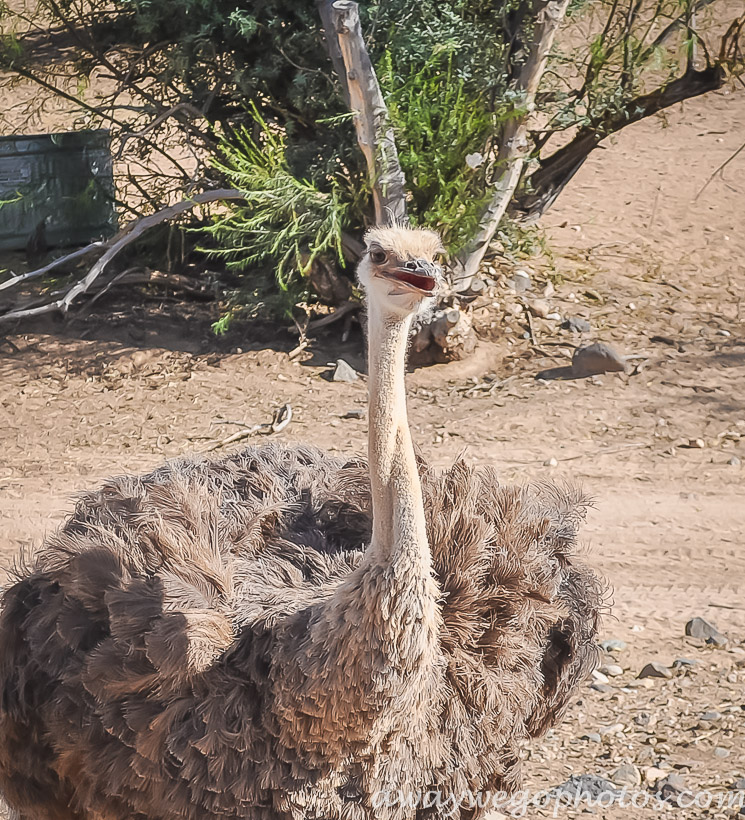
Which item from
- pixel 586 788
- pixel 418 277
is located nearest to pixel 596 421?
pixel 586 788

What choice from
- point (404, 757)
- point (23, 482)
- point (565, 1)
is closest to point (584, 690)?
point (404, 757)

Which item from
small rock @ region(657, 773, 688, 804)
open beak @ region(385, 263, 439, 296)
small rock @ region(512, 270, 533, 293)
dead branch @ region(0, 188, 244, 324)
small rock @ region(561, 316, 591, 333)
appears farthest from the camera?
small rock @ region(512, 270, 533, 293)

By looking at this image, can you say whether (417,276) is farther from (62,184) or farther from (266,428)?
(62,184)

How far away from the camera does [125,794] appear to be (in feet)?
10.0

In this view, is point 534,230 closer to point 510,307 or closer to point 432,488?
point 510,307

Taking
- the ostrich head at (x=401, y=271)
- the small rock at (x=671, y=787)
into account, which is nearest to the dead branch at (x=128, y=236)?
the small rock at (x=671, y=787)

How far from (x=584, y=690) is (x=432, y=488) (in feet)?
5.12

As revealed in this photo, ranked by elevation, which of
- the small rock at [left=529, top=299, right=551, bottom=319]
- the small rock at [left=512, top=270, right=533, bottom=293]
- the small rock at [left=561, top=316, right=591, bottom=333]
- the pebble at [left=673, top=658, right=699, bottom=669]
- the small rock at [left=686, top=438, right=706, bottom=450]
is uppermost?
the small rock at [left=512, top=270, right=533, bottom=293]

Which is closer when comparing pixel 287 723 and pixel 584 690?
pixel 287 723

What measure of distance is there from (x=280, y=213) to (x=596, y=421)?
8.73 ft

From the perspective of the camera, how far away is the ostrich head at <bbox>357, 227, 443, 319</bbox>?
8.34 ft

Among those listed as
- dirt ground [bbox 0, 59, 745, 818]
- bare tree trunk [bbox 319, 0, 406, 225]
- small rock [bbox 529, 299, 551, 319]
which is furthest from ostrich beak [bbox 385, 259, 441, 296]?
small rock [bbox 529, 299, 551, 319]

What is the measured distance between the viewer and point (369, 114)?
7.41m

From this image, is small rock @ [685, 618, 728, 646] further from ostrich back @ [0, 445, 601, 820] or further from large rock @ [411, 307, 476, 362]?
large rock @ [411, 307, 476, 362]
